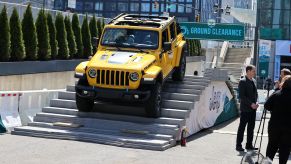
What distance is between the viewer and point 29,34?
23234mm

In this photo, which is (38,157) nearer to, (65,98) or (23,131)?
(23,131)

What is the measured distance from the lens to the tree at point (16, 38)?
22250 mm

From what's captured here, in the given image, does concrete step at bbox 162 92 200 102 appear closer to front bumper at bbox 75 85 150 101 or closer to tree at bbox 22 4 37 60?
front bumper at bbox 75 85 150 101

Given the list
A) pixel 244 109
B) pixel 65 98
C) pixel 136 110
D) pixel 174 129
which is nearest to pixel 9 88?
pixel 65 98

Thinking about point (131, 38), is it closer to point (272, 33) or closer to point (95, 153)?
point (95, 153)

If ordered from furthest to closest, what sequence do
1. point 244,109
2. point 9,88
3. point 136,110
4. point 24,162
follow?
point 9,88 < point 136,110 < point 244,109 < point 24,162

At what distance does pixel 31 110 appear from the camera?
15570 mm

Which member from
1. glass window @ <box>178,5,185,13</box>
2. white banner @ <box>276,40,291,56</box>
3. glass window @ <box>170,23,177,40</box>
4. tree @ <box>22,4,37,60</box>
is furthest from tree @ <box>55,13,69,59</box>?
glass window @ <box>178,5,185,13</box>

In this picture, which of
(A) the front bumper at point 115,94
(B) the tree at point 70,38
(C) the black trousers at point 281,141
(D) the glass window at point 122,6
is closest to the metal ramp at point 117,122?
(A) the front bumper at point 115,94

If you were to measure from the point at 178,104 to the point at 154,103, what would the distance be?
1.24m

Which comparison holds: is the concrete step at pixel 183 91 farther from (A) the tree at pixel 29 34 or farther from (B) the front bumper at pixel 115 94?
(A) the tree at pixel 29 34

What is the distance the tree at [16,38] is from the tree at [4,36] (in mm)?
653

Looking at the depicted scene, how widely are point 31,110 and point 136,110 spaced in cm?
286

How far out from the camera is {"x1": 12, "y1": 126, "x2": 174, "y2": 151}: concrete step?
41.8ft
